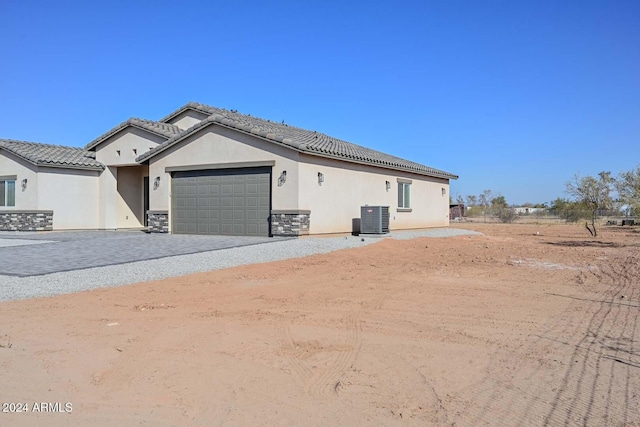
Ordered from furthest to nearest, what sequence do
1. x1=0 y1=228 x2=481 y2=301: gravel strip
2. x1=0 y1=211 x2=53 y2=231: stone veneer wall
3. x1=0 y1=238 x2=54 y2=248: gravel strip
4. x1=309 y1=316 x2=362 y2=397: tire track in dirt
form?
→ x1=0 y1=211 x2=53 y2=231: stone veneer wall, x1=0 y1=238 x2=54 y2=248: gravel strip, x1=0 y1=228 x2=481 y2=301: gravel strip, x1=309 y1=316 x2=362 y2=397: tire track in dirt

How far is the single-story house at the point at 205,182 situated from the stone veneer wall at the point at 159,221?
4 centimetres

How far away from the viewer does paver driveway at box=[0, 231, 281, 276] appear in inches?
452

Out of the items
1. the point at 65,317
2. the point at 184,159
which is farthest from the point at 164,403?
the point at 184,159

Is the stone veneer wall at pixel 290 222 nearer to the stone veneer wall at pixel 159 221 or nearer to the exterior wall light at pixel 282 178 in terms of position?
the exterior wall light at pixel 282 178

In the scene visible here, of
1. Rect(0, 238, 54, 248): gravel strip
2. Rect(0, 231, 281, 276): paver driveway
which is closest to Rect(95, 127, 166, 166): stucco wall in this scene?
Rect(0, 231, 281, 276): paver driveway

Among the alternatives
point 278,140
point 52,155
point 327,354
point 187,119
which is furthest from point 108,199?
point 327,354

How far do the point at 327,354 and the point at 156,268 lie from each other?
725 cm

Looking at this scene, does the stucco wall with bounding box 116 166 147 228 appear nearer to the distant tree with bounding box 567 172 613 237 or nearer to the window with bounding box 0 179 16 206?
the window with bounding box 0 179 16 206

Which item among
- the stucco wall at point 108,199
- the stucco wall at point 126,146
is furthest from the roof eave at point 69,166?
the stucco wall at point 126,146

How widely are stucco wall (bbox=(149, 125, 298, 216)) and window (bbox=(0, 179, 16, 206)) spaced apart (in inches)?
312

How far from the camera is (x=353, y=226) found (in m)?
21.2

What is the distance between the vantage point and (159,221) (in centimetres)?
2120

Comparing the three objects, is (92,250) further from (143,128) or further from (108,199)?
(108,199)

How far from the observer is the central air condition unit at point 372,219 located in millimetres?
20094
